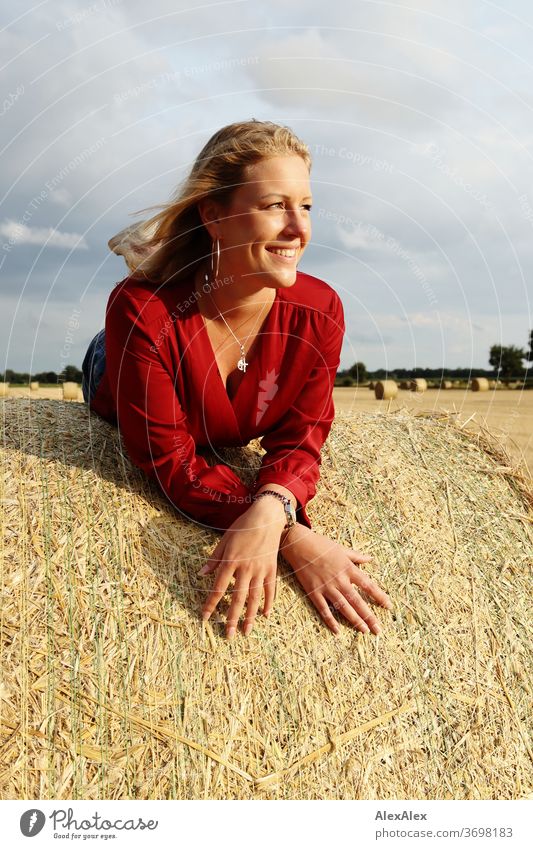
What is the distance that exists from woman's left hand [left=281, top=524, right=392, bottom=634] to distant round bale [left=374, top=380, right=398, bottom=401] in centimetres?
889

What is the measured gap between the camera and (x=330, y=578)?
8.43 feet

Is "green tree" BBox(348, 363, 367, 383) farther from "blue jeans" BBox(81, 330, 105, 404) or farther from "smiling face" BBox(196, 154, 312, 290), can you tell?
"blue jeans" BBox(81, 330, 105, 404)

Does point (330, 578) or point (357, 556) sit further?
point (357, 556)

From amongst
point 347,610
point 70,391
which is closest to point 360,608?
point 347,610

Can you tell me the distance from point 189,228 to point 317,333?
615 millimetres

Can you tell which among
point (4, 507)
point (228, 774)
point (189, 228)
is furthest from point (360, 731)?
point (189, 228)

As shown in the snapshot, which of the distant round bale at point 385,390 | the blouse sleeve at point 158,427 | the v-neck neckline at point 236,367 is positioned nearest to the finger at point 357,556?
the blouse sleeve at point 158,427

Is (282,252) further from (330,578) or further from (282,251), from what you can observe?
(330,578)

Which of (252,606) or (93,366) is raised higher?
(93,366)

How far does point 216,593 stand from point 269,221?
1.22m

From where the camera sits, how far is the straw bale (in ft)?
6.94

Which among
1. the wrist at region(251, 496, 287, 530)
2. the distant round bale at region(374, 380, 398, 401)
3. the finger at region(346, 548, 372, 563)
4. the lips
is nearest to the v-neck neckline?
the lips
